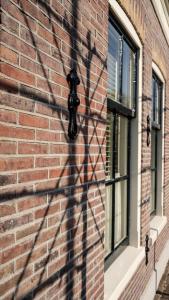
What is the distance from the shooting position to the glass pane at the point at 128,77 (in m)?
4.28

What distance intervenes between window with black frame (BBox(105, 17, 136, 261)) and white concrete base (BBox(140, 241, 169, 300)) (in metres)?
0.91

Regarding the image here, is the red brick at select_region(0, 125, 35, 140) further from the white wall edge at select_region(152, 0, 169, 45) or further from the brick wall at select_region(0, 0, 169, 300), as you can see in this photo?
the white wall edge at select_region(152, 0, 169, 45)

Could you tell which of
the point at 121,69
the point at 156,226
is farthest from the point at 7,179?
the point at 156,226

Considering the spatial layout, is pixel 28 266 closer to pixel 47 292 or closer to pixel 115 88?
pixel 47 292

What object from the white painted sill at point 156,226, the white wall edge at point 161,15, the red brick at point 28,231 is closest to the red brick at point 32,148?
the red brick at point 28,231

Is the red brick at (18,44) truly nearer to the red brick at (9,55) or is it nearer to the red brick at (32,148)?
the red brick at (9,55)

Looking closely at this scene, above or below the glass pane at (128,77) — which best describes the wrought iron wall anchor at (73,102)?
below

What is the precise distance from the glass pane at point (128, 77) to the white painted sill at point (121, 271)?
64.2 inches

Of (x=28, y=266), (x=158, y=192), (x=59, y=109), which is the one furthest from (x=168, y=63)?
(x=28, y=266)

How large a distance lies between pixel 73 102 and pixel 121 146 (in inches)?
83.2

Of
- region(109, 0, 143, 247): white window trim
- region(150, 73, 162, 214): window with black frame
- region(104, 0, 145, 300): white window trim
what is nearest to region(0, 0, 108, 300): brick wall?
region(104, 0, 145, 300): white window trim

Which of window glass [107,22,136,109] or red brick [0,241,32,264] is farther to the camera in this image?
window glass [107,22,136,109]

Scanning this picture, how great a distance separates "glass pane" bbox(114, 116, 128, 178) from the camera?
4.20 meters

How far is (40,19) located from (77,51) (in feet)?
1.82
